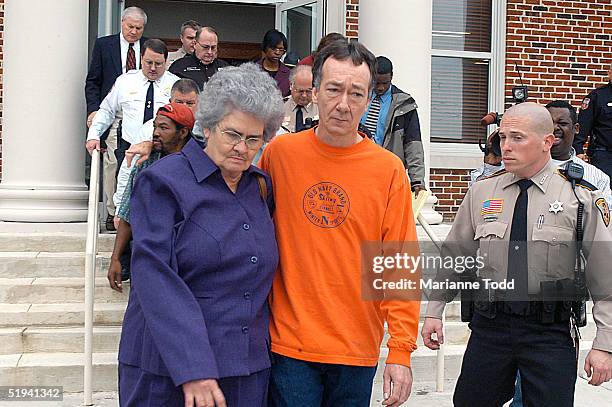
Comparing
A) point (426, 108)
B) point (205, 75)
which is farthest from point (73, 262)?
point (426, 108)

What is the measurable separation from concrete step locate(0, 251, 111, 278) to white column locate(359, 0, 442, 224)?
121 inches

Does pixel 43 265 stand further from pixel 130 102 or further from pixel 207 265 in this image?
pixel 207 265

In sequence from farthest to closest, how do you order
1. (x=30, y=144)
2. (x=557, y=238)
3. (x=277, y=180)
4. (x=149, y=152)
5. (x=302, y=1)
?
(x=302, y=1), (x=30, y=144), (x=149, y=152), (x=557, y=238), (x=277, y=180)

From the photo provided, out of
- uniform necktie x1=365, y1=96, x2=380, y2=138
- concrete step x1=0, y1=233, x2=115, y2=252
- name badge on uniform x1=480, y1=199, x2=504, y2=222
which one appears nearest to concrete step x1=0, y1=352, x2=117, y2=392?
concrete step x1=0, y1=233, x2=115, y2=252

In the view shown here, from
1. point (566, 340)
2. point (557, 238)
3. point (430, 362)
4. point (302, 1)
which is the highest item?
point (302, 1)

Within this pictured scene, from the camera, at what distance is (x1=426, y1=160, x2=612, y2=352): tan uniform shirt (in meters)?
3.43

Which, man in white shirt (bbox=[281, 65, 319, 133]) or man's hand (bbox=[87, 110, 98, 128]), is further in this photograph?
man's hand (bbox=[87, 110, 98, 128])

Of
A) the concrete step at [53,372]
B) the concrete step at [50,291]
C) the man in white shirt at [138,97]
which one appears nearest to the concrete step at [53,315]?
the concrete step at [50,291]

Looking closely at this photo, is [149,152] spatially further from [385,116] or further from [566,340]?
[566,340]

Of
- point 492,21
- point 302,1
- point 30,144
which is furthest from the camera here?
point 492,21

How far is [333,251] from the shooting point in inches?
116

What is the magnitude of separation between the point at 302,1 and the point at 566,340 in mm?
6397

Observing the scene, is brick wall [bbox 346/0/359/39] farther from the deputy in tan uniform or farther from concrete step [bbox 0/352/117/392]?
the deputy in tan uniform

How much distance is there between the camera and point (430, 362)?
19.3 feet
